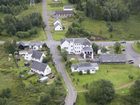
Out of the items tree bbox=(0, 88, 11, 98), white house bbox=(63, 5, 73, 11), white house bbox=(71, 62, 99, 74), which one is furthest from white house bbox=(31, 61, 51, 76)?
white house bbox=(63, 5, 73, 11)

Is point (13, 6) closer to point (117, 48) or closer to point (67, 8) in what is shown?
point (67, 8)

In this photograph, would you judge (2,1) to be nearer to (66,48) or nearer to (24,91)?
(66,48)

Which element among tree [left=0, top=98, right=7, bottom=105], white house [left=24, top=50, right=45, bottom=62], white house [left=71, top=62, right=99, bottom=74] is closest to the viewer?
tree [left=0, top=98, right=7, bottom=105]

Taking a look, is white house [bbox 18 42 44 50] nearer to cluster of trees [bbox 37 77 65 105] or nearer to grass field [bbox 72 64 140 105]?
grass field [bbox 72 64 140 105]

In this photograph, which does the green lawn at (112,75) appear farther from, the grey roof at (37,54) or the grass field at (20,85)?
the grey roof at (37,54)

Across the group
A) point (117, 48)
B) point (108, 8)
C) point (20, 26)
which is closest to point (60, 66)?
point (117, 48)

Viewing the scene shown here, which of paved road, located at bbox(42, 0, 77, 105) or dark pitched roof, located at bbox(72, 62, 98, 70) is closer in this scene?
paved road, located at bbox(42, 0, 77, 105)

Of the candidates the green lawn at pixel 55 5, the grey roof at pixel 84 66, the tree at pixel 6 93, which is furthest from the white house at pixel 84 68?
the green lawn at pixel 55 5
